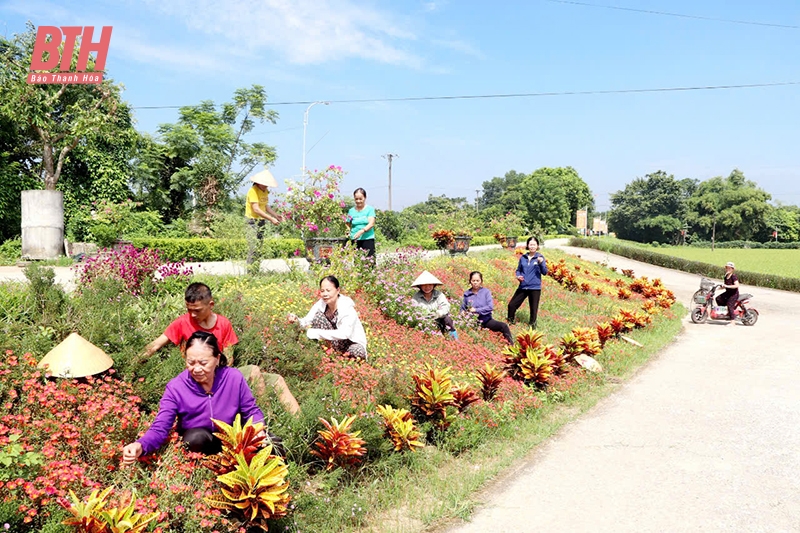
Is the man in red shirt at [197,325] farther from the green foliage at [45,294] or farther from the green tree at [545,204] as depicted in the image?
the green tree at [545,204]

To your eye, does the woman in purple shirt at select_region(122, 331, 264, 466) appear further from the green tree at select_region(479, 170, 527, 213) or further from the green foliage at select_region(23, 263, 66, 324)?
the green tree at select_region(479, 170, 527, 213)

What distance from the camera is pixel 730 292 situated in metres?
14.1

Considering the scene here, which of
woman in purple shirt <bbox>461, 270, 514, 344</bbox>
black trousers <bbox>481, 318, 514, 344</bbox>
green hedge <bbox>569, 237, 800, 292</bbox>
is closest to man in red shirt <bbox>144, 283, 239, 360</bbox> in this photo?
woman in purple shirt <bbox>461, 270, 514, 344</bbox>

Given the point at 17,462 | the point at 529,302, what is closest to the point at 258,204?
the point at 529,302

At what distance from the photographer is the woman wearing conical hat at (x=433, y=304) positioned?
314 inches

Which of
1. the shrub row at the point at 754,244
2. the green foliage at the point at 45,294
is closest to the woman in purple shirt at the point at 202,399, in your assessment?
the green foliage at the point at 45,294

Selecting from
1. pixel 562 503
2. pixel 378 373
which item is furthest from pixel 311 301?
pixel 562 503

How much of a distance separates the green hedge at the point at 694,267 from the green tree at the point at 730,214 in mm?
41219

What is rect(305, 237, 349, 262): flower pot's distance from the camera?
9400 millimetres

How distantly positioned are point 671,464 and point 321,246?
6.29 m

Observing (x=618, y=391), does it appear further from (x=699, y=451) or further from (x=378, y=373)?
(x=378, y=373)

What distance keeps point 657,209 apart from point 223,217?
70.8 m

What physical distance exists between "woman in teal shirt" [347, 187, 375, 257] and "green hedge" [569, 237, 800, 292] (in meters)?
21.6

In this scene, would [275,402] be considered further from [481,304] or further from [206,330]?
[481,304]
